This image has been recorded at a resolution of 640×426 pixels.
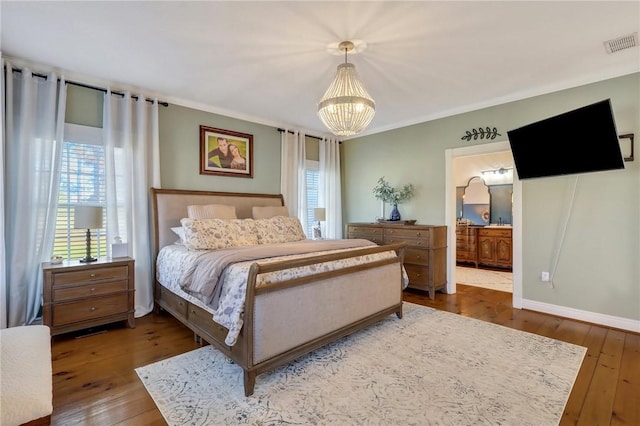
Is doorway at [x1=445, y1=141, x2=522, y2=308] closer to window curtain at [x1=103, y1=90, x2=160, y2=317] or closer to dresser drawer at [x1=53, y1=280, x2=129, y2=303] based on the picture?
Answer: window curtain at [x1=103, y1=90, x2=160, y2=317]

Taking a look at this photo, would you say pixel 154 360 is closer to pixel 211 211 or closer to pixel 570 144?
pixel 211 211

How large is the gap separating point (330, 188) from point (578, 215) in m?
3.64

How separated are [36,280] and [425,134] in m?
5.21

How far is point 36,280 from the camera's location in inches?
121

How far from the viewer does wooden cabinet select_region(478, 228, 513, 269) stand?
6.07 meters

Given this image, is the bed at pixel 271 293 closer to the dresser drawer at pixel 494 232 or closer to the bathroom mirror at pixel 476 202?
the dresser drawer at pixel 494 232

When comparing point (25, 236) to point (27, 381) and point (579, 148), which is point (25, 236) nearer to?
point (27, 381)

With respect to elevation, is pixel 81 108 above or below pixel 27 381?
above

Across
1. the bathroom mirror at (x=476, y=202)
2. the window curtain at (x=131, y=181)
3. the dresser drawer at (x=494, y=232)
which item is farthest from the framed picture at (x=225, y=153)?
the bathroom mirror at (x=476, y=202)

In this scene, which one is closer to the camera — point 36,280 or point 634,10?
point 634,10

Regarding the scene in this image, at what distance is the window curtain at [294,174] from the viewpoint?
5.19m

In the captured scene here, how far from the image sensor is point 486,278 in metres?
5.58

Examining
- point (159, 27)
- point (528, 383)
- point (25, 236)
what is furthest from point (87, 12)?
point (528, 383)

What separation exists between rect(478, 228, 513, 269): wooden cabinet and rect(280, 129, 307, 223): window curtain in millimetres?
3766
